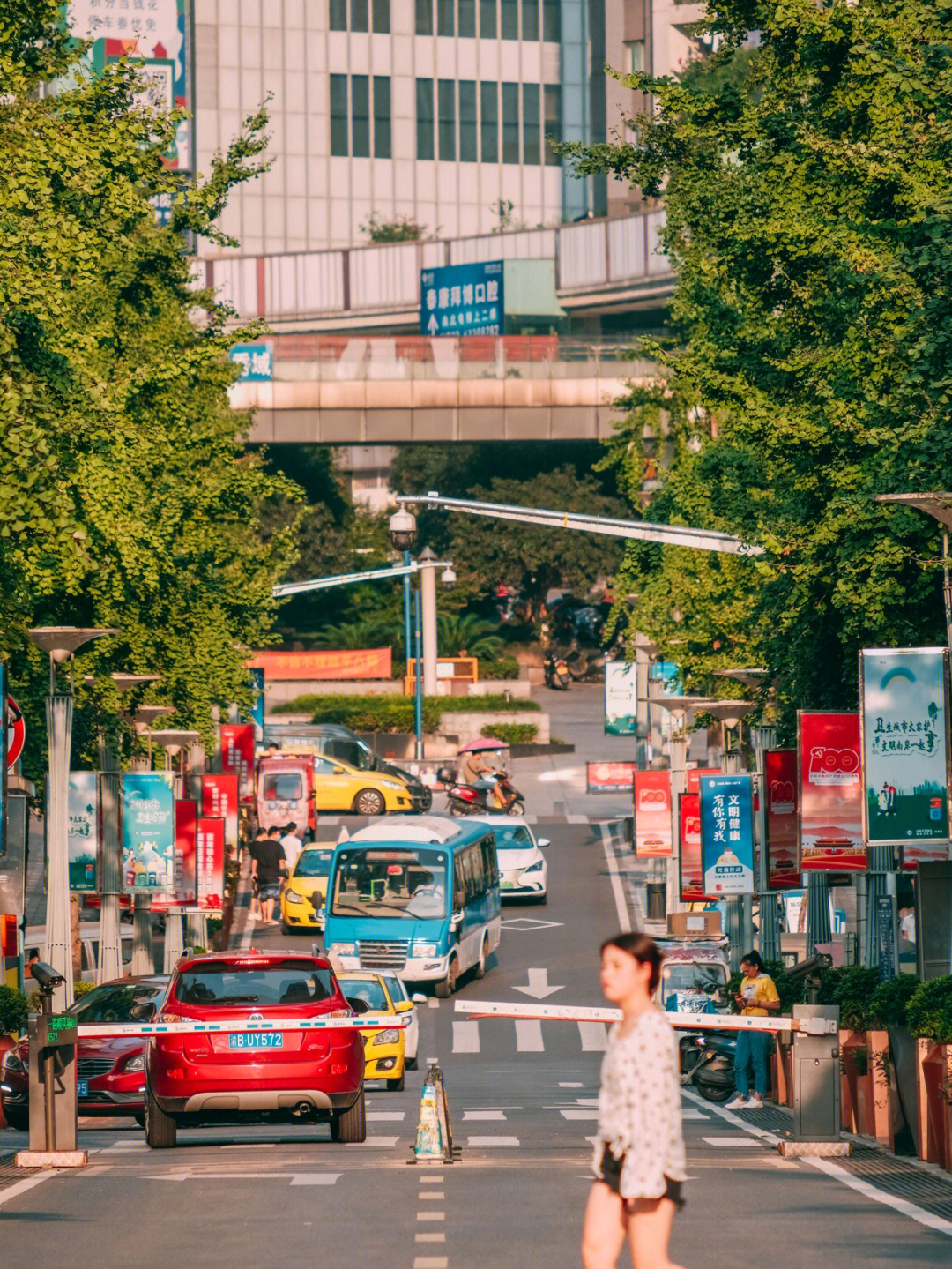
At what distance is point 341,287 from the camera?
93000 mm

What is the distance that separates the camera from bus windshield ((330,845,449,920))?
3662 centimetres

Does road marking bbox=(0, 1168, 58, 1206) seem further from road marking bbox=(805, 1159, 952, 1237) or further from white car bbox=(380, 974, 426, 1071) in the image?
white car bbox=(380, 974, 426, 1071)

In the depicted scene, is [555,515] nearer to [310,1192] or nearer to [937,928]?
[937,928]

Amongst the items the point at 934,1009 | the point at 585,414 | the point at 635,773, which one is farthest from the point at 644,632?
the point at 585,414

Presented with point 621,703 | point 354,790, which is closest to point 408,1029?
point 621,703

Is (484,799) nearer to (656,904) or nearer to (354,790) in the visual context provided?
(354,790)

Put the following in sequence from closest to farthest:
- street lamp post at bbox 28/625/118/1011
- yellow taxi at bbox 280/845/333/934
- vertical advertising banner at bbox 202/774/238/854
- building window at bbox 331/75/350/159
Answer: street lamp post at bbox 28/625/118/1011
vertical advertising banner at bbox 202/774/238/854
yellow taxi at bbox 280/845/333/934
building window at bbox 331/75/350/159

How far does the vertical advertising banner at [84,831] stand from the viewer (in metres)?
28.3

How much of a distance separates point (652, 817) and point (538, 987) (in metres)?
7.23

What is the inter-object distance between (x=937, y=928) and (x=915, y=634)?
281 cm

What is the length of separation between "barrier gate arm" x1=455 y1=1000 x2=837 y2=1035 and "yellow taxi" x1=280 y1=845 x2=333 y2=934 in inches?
959

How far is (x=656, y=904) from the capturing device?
42344 mm

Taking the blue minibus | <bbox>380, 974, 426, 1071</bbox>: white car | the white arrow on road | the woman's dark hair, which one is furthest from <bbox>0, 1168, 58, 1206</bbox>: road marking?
the blue minibus

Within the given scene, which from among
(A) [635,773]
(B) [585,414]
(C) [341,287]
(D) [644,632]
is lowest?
(A) [635,773]
